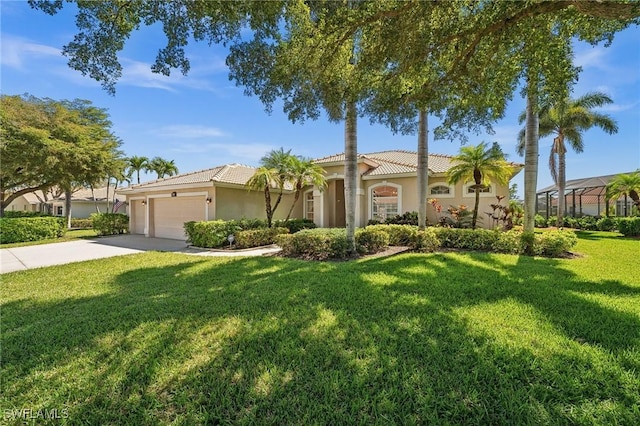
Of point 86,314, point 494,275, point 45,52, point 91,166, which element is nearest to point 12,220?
point 91,166

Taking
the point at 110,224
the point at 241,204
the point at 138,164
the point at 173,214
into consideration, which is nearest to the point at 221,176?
the point at 241,204

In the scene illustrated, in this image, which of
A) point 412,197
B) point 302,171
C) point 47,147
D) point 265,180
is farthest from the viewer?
point 47,147

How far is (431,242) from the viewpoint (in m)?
11.9

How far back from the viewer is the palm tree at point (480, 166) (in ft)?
49.3

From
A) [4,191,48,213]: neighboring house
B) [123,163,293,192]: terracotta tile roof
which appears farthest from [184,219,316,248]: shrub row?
[4,191,48,213]: neighboring house

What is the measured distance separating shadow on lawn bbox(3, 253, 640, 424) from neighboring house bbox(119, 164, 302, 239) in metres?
11.0

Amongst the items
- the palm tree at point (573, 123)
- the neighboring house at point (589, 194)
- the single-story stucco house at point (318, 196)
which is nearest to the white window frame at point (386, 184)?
the single-story stucco house at point (318, 196)

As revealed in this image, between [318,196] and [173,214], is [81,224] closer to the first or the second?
[173,214]

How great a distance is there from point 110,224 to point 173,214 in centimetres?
731

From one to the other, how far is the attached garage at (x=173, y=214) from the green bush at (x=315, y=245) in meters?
8.09

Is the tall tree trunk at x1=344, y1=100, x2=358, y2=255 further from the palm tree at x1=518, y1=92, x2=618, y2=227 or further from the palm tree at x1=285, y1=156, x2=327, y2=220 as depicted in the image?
the palm tree at x1=518, y1=92, x2=618, y2=227

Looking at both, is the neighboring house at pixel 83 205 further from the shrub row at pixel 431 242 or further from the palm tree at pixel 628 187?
the palm tree at pixel 628 187

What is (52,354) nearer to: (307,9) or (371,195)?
(307,9)

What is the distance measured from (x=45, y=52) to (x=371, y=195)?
16561mm
